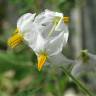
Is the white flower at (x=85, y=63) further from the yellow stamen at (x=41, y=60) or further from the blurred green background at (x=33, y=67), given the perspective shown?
the yellow stamen at (x=41, y=60)

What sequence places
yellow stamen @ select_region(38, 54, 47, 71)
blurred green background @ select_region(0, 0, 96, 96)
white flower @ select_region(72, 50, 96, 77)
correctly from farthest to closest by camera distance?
blurred green background @ select_region(0, 0, 96, 96) < white flower @ select_region(72, 50, 96, 77) < yellow stamen @ select_region(38, 54, 47, 71)

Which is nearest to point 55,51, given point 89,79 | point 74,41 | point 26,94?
point 26,94

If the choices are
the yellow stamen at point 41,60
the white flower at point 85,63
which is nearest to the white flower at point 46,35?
the yellow stamen at point 41,60

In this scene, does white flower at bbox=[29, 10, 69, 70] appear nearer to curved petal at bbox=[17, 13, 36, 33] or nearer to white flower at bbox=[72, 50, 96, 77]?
curved petal at bbox=[17, 13, 36, 33]

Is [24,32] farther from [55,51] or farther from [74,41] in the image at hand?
[74,41]

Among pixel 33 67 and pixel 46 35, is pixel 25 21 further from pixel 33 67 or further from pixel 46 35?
pixel 33 67

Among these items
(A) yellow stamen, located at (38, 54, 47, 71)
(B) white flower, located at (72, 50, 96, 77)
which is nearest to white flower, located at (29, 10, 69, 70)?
(A) yellow stamen, located at (38, 54, 47, 71)

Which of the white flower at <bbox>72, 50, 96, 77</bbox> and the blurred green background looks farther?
the blurred green background

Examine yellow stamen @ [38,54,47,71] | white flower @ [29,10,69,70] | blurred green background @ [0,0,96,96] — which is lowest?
blurred green background @ [0,0,96,96]

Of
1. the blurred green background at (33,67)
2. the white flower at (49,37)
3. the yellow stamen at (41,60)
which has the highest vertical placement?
the white flower at (49,37)
